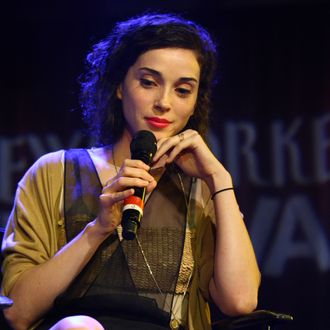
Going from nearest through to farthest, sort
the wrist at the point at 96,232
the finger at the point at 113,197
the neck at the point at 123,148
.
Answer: the finger at the point at 113,197 < the wrist at the point at 96,232 < the neck at the point at 123,148

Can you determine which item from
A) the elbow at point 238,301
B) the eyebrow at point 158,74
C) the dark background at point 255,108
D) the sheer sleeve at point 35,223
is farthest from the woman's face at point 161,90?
the dark background at point 255,108

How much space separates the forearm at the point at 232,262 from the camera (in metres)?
2.00

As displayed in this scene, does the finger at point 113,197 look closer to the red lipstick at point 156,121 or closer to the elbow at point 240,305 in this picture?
the red lipstick at point 156,121

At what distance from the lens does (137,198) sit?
Result: 1.63 meters

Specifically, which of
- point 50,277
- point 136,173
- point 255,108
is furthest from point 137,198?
point 255,108

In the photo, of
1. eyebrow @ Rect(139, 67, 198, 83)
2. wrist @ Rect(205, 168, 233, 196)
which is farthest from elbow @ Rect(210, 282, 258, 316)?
eyebrow @ Rect(139, 67, 198, 83)

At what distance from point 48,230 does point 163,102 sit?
51cm

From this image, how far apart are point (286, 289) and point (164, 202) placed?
1.70 m

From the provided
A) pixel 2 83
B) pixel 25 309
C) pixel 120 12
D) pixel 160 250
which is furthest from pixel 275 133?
pixel 25 309

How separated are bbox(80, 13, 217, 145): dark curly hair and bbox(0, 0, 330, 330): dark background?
1370 millimetres

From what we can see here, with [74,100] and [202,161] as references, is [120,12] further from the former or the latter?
[202,161]

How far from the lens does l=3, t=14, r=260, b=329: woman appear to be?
6.27 ft

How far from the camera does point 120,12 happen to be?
149 inches

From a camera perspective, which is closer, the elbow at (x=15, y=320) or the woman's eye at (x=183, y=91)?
the elbow at (x=15, y=320)
